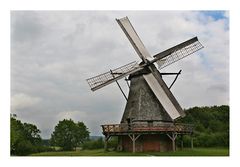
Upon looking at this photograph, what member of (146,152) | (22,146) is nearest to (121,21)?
(146,152)

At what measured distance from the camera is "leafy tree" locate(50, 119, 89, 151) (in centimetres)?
3641

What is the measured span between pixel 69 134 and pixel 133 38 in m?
16.1

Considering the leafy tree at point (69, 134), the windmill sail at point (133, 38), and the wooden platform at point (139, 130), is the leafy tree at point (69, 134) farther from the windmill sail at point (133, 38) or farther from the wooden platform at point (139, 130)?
the windmill sail at point (133, 38)

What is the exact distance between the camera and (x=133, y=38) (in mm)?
23422

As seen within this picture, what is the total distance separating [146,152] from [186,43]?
6.54 m

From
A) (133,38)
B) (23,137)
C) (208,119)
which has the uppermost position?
(133,38)

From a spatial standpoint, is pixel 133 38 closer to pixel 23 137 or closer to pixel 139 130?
pixel 139 130

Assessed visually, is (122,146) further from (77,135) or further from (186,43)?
(77,135)

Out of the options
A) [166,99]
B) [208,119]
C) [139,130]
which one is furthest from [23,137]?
[208,119]

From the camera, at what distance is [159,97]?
2228 cm

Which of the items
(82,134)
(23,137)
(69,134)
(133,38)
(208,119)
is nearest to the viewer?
(133,38)

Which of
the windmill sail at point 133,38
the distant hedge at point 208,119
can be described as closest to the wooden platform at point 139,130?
the windmill sail at point 133,38

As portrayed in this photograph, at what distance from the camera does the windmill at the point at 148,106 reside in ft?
72.7

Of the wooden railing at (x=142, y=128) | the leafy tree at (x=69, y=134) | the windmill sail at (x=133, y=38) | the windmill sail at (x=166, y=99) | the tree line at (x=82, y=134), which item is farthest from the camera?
the leafy tree at (x=69, y=134)
